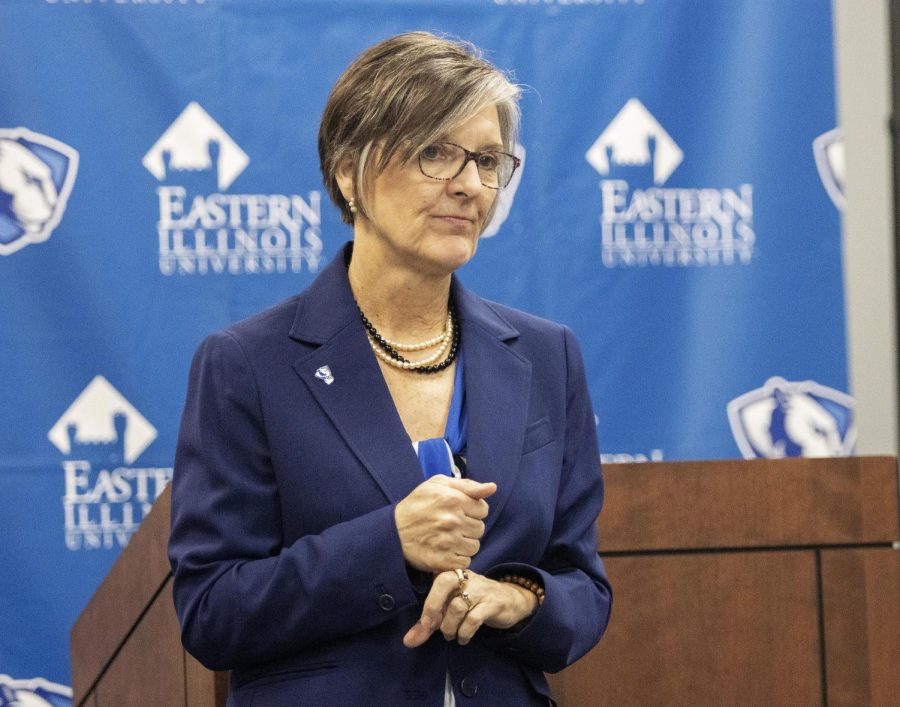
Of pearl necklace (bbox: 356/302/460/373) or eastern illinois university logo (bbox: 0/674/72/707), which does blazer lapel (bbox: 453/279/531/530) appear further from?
eastern illinois university logo (bbox: 0/674/72/707)

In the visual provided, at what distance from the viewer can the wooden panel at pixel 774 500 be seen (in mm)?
2262

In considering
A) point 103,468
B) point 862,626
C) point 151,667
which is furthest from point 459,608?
point 103,468

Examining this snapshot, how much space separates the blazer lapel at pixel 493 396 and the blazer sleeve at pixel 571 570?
93 mm

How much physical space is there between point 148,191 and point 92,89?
29cm

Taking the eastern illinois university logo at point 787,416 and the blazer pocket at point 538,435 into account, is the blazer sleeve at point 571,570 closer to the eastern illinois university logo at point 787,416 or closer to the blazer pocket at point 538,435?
the blazer pocket at point 538,435

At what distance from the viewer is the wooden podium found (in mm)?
2236

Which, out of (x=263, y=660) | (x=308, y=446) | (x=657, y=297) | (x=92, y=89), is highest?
(x=92, y=89)

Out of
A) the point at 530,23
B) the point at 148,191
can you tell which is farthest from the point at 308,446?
the point at 530,23

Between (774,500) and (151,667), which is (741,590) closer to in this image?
(774,500)

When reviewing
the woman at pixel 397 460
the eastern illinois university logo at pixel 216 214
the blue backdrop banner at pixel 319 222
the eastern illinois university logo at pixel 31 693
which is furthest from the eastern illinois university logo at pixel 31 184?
the woman at pixel 397 460

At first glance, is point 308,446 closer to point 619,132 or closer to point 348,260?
point 348,260

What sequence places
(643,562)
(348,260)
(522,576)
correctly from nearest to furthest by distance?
1. (522,576)
2. (348,260)
3. (643,562)

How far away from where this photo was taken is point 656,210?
3.30m

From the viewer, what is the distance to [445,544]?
1.53m
